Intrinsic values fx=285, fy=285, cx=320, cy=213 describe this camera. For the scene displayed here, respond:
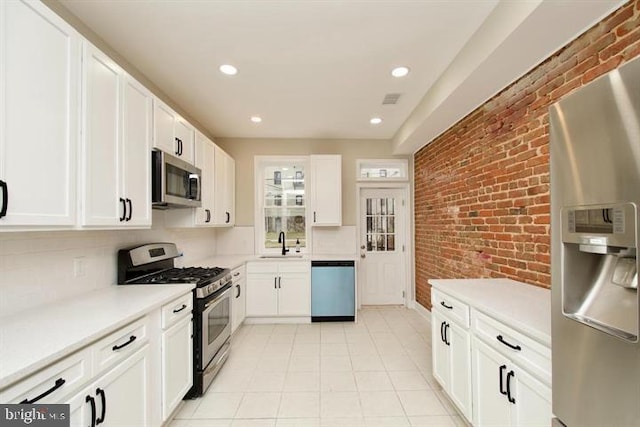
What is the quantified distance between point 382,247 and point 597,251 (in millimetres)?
4011

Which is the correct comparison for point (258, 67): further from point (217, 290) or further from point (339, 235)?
point (339, 235)

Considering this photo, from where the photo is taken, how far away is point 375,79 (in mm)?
2760

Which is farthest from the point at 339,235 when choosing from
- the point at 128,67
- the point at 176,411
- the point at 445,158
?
the point at 128,67

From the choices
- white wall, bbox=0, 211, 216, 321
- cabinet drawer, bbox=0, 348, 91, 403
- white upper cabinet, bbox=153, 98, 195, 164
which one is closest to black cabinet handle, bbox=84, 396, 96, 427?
cabinet drawer, bbox=0, 348, 91, 403

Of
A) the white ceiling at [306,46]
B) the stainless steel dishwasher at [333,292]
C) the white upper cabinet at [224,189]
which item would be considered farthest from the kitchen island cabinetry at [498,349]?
the white upper cabinet at [224,189]

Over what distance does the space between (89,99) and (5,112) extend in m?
0.49

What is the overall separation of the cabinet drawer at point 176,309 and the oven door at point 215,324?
0.58 ft

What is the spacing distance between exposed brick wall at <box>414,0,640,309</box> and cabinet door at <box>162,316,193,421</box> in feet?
8.55

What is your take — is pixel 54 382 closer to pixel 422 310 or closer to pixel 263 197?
pixel 263 197

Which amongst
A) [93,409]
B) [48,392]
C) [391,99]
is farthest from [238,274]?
[391,99]

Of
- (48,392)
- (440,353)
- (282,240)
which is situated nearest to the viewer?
(48,392)

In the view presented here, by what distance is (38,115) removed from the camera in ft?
4.17

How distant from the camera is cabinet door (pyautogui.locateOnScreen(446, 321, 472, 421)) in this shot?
184 cm

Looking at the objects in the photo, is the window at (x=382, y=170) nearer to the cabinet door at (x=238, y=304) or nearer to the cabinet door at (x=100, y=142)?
the cabinet door at (x=238, y=304)
